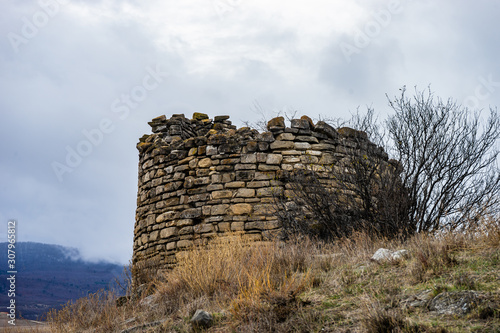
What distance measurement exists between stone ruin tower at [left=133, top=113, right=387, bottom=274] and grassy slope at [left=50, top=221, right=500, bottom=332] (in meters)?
1.75

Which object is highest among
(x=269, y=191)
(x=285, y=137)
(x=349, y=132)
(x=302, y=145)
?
(x=349, y=132)

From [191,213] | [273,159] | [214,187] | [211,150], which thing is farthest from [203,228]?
[273,159]

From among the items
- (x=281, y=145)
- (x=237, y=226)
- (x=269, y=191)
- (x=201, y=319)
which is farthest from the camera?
(x=281, y=145)

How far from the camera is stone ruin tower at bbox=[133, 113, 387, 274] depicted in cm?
791

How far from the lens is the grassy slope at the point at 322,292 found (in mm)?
3451

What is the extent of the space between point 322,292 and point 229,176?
400 cm

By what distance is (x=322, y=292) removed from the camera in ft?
14.4

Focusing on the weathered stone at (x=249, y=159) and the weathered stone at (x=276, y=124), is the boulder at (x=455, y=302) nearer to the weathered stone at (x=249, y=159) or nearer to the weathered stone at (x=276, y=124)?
the weathered stone at (x=249, y=159)

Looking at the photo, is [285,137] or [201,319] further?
[285,137]

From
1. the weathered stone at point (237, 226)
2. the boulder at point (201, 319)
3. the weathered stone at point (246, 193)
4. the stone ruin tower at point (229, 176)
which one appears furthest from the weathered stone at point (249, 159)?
the boulder at point (201, 319)

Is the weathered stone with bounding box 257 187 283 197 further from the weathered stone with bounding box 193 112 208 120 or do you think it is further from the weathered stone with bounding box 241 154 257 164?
the weathered stone with bounding box 193 112 208 120

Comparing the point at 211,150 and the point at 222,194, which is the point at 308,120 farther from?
the point at 222,194

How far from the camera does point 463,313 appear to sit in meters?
3.35

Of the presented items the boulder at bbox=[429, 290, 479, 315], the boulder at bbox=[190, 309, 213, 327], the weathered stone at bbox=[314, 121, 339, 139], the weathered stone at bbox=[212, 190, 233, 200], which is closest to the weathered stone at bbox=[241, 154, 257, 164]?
the weathered stone at bbox=[212, 190, 233, 200]
